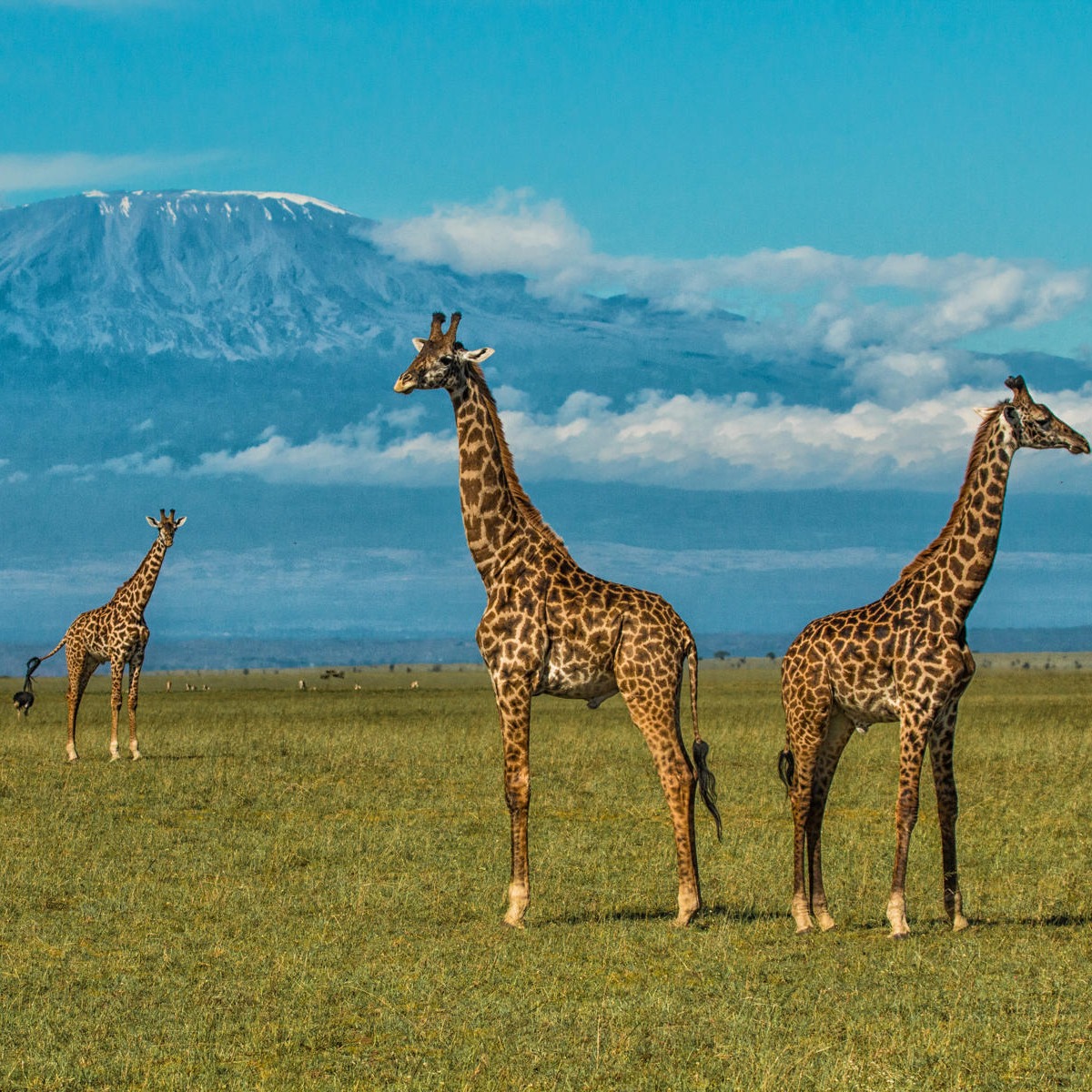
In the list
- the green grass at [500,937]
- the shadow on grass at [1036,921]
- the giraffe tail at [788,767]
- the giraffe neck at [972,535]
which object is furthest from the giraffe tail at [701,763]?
the shadow on grass at [1036,921]

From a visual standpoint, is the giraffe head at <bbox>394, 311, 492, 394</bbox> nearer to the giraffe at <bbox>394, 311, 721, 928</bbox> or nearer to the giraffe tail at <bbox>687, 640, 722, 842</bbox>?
the giraffe at <bbox>394, 311, 721, 928</bbox>

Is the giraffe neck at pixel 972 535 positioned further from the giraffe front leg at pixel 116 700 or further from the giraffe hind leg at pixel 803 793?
the giraffe front leg at pixel 116 700

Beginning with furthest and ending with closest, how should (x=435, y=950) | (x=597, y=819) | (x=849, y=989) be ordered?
(x=597, y=819), (x=435, y=950), (x=849, y=989)

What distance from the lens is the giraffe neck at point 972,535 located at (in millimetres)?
14469

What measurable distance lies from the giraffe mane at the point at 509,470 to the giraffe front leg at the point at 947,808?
419cm

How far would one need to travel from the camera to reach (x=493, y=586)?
15.4m

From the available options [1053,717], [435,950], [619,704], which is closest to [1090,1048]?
[435,950]

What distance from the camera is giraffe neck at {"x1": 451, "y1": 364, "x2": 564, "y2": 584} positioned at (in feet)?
51.5

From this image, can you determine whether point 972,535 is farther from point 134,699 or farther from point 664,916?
point 134,699

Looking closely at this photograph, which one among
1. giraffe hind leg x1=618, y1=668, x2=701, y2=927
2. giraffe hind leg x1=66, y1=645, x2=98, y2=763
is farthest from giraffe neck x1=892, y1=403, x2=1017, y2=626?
giraffe hind leg x1=66, y1=645, x2=98, y2=763

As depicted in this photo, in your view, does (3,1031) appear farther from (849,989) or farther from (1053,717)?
(1053,717)

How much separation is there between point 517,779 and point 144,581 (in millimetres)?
18996

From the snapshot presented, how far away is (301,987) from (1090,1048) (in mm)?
6042

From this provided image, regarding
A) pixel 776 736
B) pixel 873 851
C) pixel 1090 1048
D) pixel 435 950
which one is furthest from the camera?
pixel 776 736
